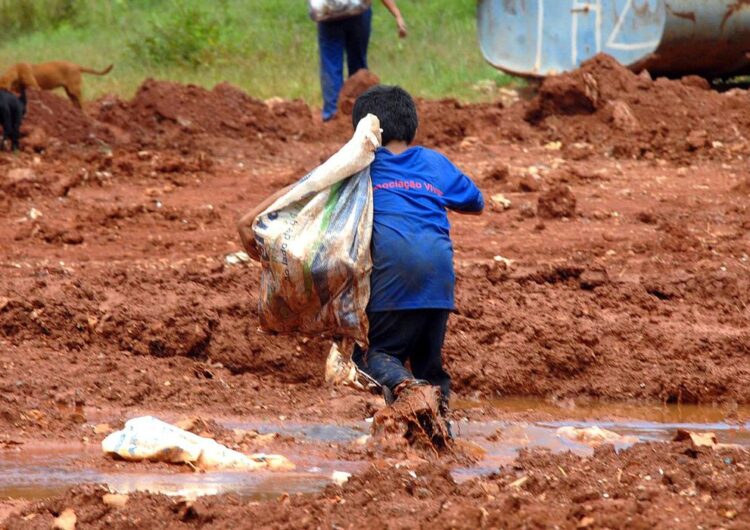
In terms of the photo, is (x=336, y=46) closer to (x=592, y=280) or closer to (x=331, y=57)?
(x=331, y=57)

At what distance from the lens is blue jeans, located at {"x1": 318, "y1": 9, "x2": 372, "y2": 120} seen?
12766mm

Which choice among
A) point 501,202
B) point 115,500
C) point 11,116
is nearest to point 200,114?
point 11,116

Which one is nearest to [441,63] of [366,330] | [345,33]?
[345,33]

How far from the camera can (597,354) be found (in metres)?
6.32

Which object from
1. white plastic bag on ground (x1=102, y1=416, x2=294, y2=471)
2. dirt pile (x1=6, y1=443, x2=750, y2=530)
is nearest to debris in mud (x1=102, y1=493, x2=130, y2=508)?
dirt pile (x1=6, y1=443, x2=750, y2=530)

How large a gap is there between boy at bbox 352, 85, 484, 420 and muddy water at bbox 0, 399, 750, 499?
1.18 ft

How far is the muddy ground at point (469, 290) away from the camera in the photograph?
3.87m

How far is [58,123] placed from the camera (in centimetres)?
1245

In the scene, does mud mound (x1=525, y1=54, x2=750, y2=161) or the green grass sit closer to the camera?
mud mound (x1=525, y1=54, x2=750, y2=161)

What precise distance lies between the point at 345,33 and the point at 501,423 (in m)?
8.10

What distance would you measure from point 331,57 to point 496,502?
9839 millimetres

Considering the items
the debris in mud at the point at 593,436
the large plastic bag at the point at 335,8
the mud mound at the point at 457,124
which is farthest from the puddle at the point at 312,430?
the large plastic bag at the point at 335,8

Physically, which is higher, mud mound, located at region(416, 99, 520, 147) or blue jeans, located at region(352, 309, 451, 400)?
blue jeans, located at region(352, 309, 451, 400)

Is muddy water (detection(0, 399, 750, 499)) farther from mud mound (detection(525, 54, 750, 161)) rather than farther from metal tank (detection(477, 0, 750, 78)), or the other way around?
metal tank (detection(477, 0, 750, 78))
